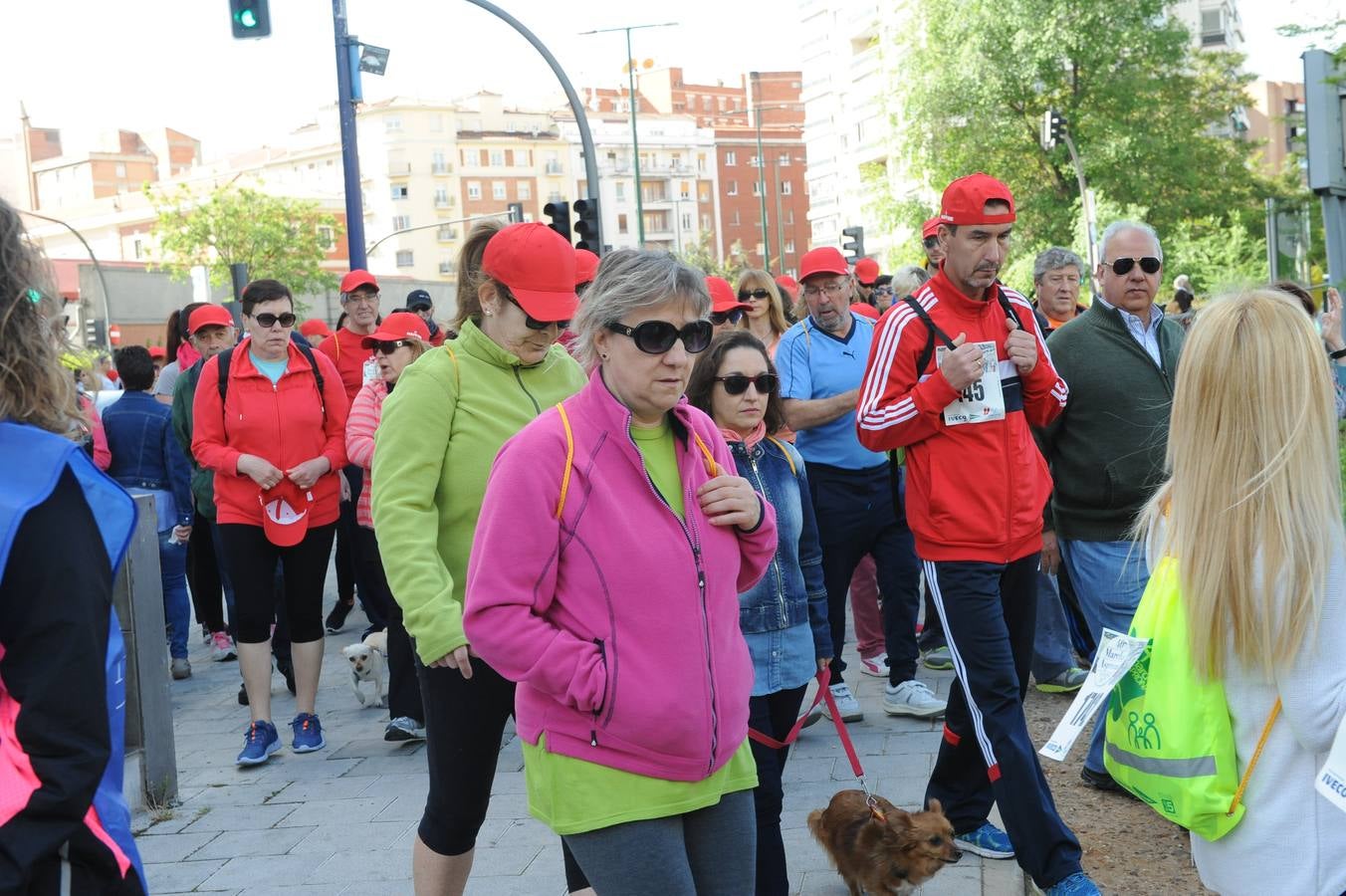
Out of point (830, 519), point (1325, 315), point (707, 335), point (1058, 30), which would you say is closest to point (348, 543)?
point (830, 519)

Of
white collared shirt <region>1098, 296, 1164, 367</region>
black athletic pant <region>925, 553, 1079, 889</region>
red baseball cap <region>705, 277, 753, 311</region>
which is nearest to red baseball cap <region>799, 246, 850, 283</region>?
red baseball cap <region>705, 277, 753, 311</region>

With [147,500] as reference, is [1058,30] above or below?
above

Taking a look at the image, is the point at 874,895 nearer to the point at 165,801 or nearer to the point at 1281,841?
the point at 1281,841

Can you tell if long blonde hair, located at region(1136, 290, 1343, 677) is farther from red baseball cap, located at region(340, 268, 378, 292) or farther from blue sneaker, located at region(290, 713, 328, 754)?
red baseball cap, located at region(340, 268, 378, 292)

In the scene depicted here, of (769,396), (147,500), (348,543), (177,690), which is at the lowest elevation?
(177,690)

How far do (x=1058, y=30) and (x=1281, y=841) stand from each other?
4216cm

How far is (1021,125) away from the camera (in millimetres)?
44219

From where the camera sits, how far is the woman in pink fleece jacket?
2840 millimetres

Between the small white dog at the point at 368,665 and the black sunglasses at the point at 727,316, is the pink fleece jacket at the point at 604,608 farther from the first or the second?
the small white dog at the point at 368,665

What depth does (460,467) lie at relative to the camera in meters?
3.96

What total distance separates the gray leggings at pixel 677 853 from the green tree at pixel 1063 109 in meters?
40.6

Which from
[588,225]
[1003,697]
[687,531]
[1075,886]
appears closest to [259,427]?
[1003,697]

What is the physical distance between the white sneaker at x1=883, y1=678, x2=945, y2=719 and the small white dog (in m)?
2.83

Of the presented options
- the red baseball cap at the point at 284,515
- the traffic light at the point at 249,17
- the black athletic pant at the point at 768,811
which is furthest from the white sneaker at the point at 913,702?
the traffic light at the point at 249,17
